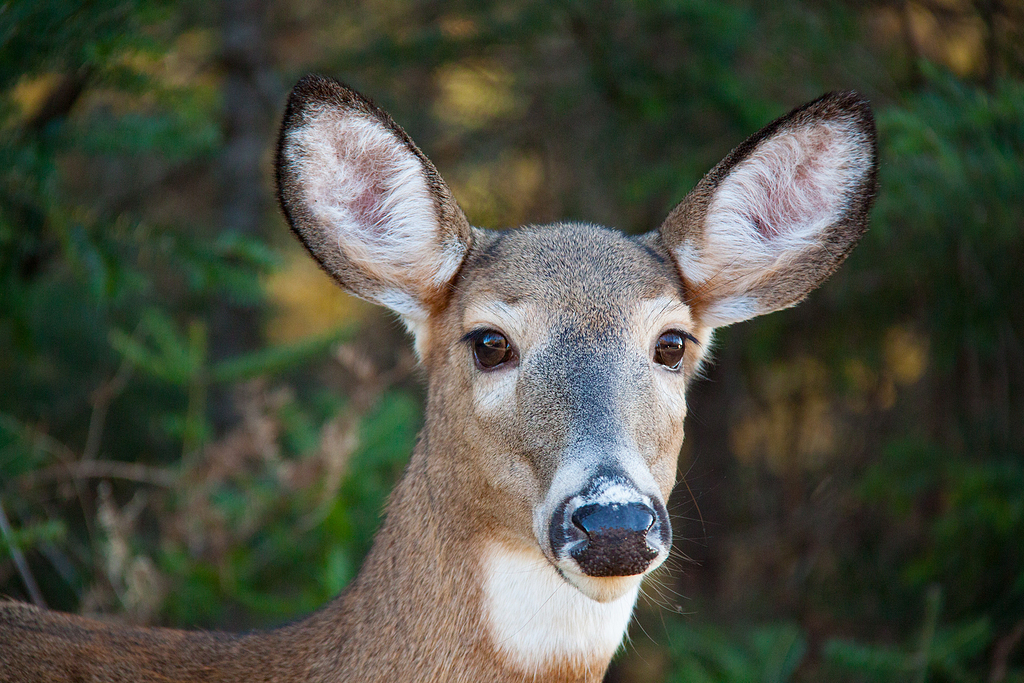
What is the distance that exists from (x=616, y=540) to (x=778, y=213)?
1732 mm

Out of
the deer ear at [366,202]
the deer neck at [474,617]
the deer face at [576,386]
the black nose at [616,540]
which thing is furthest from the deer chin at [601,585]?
the deer ear at [366,202]

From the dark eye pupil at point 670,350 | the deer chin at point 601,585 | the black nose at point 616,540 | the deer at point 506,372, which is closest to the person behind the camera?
the black nose at point 616,540

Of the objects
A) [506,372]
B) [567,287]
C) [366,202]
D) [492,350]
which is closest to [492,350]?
[492,350]

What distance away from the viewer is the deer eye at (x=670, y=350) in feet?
10.8

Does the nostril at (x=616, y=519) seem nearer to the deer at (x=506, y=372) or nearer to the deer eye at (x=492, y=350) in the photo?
the deer at (x=506, y=372)

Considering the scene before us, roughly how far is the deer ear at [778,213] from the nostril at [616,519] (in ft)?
4.42

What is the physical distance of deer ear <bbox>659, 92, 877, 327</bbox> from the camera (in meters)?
3.35

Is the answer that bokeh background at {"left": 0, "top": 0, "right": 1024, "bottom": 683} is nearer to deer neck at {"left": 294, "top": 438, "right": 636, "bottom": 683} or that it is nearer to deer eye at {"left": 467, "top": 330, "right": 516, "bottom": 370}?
deer eye at {"left": 467, "top": 330, "right": 516, "bottom": 370}

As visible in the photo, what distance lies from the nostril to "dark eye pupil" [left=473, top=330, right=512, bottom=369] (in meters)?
0.82

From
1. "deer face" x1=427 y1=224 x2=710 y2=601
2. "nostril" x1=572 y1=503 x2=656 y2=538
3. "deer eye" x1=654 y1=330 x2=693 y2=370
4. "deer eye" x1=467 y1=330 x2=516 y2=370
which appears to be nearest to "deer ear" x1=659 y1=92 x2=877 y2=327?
"deer face" x1=427 y1=224 x2=710 y2=601

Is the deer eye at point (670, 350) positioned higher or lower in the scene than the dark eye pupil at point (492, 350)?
lower

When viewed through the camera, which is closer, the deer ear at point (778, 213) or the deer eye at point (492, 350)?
the deer eye at point (492, 350)

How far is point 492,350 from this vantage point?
3203 millimetres

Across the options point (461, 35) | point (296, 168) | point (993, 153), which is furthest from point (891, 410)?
point (296, 168)
